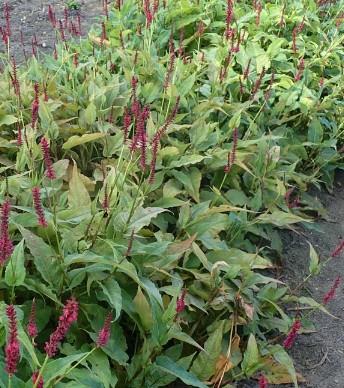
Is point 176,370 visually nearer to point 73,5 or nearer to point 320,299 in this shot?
point 320,299

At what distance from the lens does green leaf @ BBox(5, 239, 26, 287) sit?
2156 millimetres

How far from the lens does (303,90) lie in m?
4.21

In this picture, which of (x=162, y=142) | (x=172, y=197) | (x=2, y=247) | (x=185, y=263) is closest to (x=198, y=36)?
(x=162, y=142)

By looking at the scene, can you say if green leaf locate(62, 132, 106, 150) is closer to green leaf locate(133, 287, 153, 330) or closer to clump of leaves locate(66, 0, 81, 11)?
green leaf locate(133, 287, 153, 330)

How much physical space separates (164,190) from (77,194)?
19.7 inches

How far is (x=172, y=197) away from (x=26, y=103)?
39.2 inches

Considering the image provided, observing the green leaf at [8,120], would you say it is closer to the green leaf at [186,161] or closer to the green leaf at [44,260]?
the green leaf at [186,161]

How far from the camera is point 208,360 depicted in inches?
101

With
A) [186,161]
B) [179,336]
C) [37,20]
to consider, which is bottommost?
[37,20]

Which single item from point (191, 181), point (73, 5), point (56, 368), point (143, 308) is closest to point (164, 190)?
point (191, 181)

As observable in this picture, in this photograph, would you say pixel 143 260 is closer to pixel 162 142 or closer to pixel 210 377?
pixel 210 377

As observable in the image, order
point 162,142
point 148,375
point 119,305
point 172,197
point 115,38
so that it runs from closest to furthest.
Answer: point 119,305
point 148,375
point 172,197
point 162,142
point 115,38

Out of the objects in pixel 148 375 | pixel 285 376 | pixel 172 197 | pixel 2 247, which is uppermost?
pixel 2 247

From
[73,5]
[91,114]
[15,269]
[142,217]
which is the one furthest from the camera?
[73,5]
